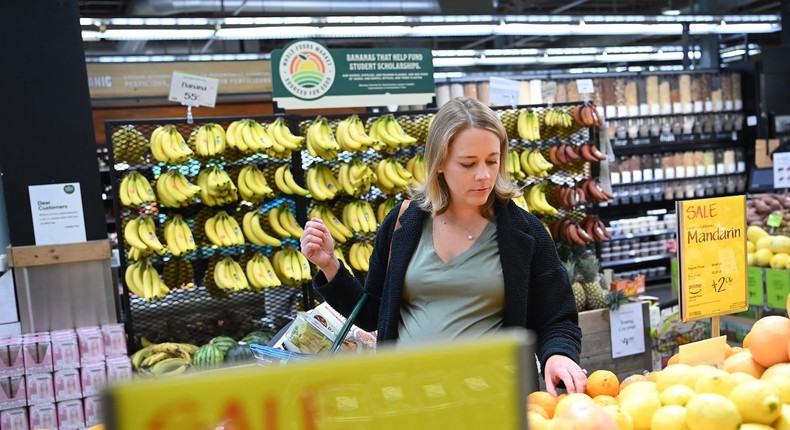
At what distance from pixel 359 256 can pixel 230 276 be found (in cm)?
88

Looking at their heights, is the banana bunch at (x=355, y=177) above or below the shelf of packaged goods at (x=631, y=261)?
above

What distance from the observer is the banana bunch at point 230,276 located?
436cm

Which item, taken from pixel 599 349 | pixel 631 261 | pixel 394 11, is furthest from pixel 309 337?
pixel 631 261

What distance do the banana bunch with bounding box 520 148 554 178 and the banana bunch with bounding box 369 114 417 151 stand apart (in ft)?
3.18

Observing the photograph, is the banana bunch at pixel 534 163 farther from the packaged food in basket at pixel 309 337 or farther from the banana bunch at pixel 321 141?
the packaged food in basket at pixel 309 337

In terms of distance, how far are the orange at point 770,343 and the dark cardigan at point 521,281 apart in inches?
18.5

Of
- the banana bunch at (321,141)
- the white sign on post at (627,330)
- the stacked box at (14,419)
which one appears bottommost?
the white sign on post at (627,330)

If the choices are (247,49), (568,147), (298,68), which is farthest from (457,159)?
(247,49)

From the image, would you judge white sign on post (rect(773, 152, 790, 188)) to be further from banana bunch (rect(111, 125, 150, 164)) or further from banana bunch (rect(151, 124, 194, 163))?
banana bunch (rect(111, 125, 150, 164))

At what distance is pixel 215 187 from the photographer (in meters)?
4.28

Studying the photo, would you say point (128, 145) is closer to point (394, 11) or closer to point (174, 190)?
point (174, 190)

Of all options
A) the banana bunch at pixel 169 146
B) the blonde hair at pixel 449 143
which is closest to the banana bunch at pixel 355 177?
the banana bunch at pixel 169 146

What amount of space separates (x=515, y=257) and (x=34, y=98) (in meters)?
3.25

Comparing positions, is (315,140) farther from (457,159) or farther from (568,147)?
(457,159)
